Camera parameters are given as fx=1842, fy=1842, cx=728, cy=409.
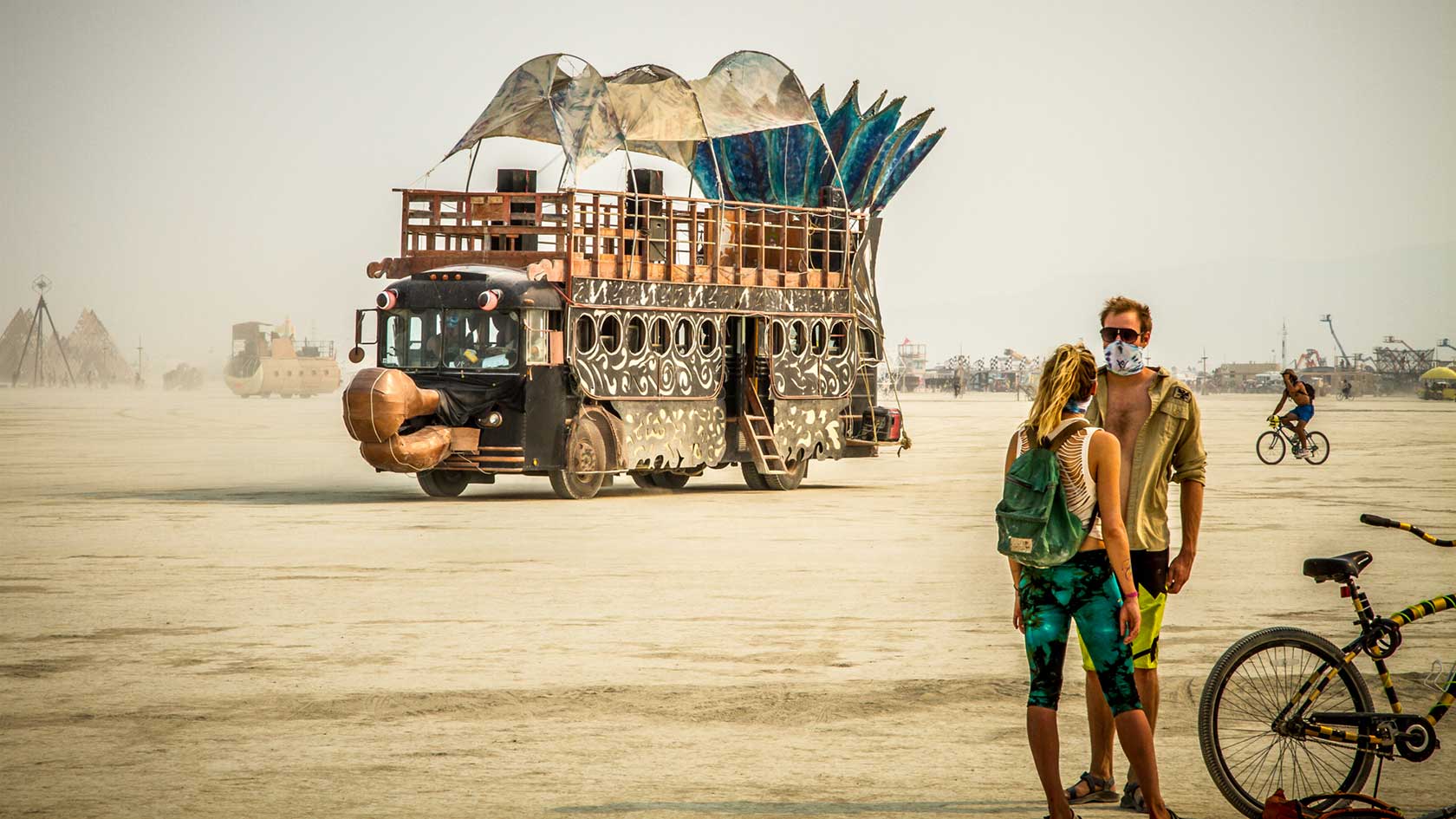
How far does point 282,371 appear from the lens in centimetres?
11100

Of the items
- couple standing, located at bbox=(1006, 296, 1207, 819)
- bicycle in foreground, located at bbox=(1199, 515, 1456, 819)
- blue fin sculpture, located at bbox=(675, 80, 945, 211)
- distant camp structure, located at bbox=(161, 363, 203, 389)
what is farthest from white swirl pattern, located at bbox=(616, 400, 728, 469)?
distant camp structure, located at bbox=(161, 363, 203, 389)

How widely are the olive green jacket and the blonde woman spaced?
61 cm

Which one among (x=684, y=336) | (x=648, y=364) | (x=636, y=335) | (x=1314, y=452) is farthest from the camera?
(x=1314, y=452)

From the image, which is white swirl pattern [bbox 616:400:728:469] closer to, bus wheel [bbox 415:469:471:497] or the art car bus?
the art car bus

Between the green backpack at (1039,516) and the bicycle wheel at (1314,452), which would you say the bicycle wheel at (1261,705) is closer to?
the green backpack at (1039,516)

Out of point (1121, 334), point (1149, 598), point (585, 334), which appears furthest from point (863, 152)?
point (1149, 598)

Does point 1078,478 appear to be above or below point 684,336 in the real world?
below

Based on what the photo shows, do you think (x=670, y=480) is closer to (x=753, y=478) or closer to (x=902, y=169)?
(x=753, y=478)

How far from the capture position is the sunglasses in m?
7.78

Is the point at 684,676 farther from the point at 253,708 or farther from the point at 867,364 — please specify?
the point at 867,364

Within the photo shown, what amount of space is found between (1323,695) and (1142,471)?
1167 mm

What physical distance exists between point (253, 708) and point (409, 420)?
44.8 feet

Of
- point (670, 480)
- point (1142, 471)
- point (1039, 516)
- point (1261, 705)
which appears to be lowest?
point (670, 480)

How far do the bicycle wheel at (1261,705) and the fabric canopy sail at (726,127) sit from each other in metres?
18.4
